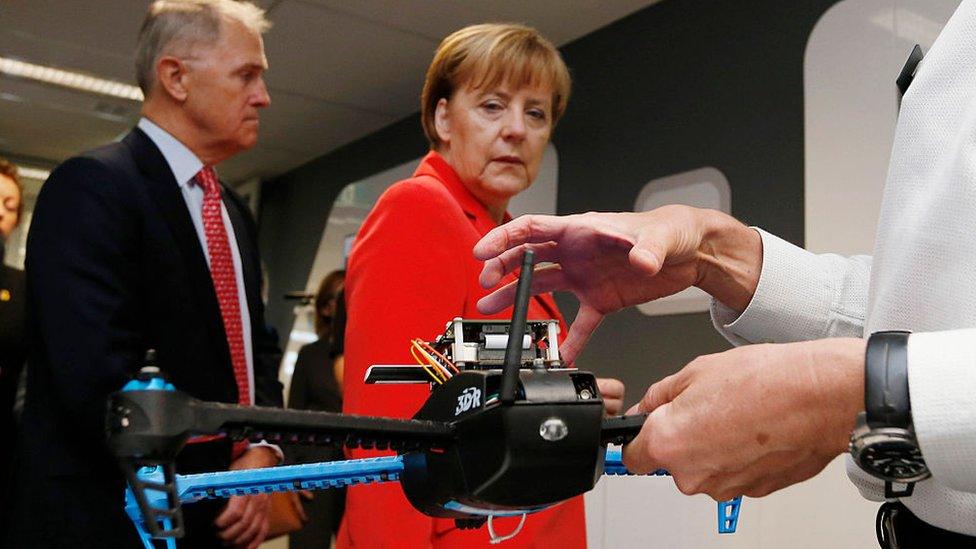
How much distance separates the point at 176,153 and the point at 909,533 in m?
1.45

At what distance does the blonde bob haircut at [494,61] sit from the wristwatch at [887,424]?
1076 mm

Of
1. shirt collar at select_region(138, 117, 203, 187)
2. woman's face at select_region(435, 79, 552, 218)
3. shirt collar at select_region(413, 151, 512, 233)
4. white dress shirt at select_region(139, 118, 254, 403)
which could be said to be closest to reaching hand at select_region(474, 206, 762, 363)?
shirt collar at select_region(413, 151, 512, 233)

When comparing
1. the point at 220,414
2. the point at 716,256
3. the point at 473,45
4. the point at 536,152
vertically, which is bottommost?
the point at 220,414

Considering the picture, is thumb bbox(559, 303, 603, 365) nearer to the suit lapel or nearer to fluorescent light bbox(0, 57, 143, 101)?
the suit lapel

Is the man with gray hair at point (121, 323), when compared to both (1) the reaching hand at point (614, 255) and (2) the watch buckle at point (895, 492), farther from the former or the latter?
(2) the watch buckle at point (895, 492)

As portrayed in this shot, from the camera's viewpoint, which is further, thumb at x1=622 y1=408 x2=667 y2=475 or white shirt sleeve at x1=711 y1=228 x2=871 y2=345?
white shirt sleeve at x1=711 y1=228 x2=871 y2=345

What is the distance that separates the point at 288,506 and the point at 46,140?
518 centimetres

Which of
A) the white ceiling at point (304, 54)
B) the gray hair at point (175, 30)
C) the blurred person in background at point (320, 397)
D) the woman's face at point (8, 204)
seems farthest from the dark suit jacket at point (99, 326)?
the white ceiling at point (304, 54)

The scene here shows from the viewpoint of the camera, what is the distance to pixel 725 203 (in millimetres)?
2992

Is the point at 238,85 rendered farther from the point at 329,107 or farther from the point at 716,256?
the point at 329,107

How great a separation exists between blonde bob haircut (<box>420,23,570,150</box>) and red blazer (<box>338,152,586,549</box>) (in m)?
0.36

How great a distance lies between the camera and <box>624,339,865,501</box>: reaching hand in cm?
60

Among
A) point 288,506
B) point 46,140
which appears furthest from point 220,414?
point 46,140

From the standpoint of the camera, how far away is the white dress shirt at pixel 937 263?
58 centimetres
